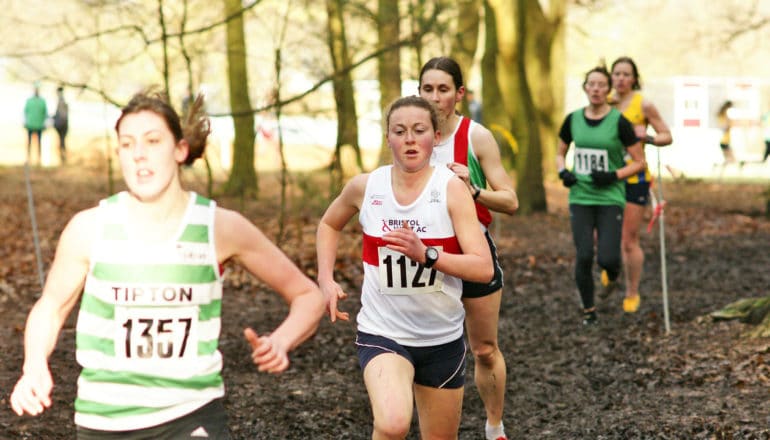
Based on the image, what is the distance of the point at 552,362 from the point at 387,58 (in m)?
9.64

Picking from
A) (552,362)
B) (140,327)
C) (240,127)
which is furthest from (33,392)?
(240,127)

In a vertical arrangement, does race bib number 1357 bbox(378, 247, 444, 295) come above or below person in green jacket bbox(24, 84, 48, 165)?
below

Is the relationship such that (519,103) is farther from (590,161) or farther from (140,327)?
(140,327)

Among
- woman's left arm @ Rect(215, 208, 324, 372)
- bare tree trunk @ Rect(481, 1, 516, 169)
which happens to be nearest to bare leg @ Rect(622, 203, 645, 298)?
woman's left arm @ Rect(215, 208, 324, 372)

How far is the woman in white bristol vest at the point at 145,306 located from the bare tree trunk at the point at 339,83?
9815mm

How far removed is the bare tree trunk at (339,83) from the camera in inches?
561

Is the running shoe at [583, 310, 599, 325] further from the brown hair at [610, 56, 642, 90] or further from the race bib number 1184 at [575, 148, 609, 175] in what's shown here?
the brown hair at [610, 56, 642, 90]

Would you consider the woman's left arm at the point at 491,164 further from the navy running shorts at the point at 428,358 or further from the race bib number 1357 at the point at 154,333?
the race bib number 1357 at the point at 154,333

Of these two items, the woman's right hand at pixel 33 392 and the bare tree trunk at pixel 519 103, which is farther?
the bare tree trunk at pixel 519 103

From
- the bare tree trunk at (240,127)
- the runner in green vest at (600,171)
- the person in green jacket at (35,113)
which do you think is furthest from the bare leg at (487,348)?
the person in green jacket at (35,113)

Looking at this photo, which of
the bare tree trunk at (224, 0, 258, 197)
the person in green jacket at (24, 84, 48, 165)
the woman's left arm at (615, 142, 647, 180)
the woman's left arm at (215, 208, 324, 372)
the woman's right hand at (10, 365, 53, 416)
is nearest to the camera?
the woman's right hand at (10, 365, 53, 416)

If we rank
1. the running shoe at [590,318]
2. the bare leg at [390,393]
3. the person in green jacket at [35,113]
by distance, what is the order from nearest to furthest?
1. the bare leg at [390,393]
2. the running shoe at [590,318]
3. the person in green jacket at [35,113]

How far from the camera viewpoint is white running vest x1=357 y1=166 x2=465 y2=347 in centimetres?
489

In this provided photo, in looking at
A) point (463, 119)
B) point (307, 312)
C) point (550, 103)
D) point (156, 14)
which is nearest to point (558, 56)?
point (550, 103)
